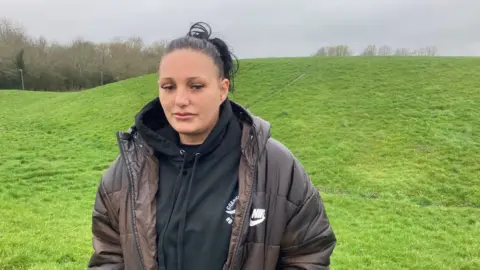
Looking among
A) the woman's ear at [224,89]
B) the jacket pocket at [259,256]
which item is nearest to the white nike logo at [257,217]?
the jacket pocket at [259,256]

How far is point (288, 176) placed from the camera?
2.36m

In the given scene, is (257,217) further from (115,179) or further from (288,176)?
(115,179)

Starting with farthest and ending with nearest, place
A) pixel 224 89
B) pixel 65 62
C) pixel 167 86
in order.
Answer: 1. pixel 65 62
2. pixel 224 89
3. pixel 167 86

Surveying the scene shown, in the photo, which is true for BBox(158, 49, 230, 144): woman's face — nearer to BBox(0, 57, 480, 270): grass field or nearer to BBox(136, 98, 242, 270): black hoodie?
BBox(136, 98, 242, 270): black hoodie

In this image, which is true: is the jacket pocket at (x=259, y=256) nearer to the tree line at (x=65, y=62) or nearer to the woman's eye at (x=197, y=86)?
the woman's eye at (x=197, y=86)

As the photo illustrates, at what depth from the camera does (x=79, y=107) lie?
1160 inches

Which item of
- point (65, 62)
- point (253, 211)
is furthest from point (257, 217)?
point (65, 62)

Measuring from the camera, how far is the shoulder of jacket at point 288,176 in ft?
7.69

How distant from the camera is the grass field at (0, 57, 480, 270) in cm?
861

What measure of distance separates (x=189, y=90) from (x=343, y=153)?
49.6 ft

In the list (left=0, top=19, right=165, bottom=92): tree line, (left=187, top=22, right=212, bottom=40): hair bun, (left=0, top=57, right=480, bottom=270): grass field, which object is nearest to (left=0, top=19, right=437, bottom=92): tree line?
(left=0, top=19, right=165, bottom=92): tree line

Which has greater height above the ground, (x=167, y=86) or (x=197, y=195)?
(x=167, y=86)

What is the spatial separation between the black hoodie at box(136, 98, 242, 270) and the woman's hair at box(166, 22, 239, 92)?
230 millimetres

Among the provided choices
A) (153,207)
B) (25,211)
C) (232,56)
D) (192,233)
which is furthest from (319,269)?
(25,211)
